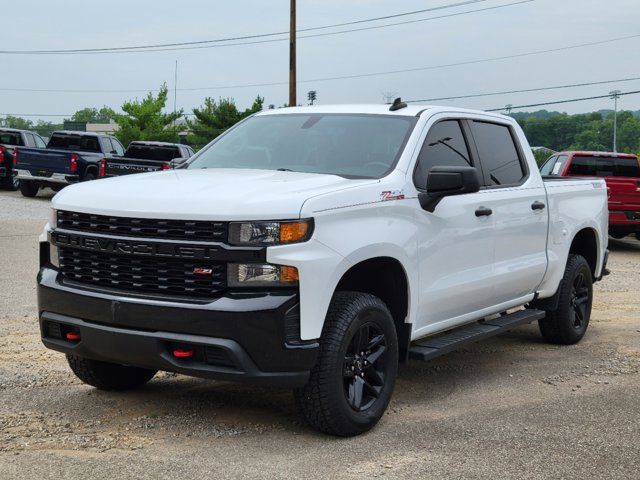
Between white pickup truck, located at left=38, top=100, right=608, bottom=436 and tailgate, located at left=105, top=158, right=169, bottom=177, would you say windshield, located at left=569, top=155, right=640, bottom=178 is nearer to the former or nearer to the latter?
tailgate, located at left=105, top=158, right=169, bottom=177

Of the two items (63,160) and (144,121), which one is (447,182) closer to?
(63,160)

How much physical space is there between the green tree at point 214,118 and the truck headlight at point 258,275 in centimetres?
6212

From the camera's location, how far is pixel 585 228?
8.38m

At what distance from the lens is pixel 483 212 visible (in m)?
6.43

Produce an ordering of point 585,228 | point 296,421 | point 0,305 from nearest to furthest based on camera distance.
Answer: point 296,421
point 585,228
point 0,305

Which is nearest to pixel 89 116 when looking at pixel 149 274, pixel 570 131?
pixel 570 131

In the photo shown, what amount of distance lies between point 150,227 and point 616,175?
14.3 meters

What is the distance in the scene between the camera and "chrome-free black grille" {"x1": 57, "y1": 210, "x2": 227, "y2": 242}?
15.8ft

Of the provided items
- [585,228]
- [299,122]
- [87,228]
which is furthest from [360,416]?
[585,228]

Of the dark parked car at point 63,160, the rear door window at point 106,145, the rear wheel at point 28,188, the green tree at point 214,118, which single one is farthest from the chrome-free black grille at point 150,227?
the green tree at point 214,118

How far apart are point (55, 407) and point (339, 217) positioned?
2.19 m

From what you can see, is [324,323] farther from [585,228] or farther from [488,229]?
[585,228]

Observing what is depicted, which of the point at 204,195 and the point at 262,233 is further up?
the point at 204,195

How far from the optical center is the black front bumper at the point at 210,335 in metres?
4.75
